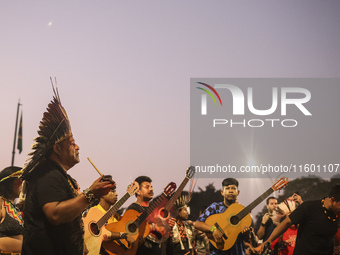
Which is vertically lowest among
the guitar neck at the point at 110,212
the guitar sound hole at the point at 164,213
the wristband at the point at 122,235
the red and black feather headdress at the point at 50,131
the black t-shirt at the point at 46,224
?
the wristband at the point at 122,235

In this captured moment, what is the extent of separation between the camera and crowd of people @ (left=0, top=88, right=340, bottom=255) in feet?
13.1

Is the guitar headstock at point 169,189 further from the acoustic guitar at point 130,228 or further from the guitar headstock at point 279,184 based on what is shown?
the guitar headstock at point 279,184

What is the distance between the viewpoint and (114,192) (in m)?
8.66

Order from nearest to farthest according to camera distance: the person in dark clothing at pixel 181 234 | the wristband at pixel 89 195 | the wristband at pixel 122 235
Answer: the wristband at pixel 89 195 < the wristband at pixel 122 235 < the person in dark clothing at pixel 181 234

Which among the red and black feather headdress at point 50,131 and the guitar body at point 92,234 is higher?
the red and black feather headdress at point 50,131

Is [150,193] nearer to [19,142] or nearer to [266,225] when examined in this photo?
[266,225]

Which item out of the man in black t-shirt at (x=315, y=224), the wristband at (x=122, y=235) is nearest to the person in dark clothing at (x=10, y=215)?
the wristband at (x=122, y=235)

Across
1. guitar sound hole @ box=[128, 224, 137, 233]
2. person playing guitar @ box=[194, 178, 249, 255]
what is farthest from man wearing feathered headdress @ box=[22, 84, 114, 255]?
person playing guitar @ box=[194, 178, 249, 255]

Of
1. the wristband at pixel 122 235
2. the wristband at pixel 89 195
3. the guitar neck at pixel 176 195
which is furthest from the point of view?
the guitar neck at pixel 176 195

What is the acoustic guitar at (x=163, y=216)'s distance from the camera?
884 cm

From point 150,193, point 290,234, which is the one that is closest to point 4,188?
point 150,193

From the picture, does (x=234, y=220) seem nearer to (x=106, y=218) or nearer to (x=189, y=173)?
(x=189, y=173)

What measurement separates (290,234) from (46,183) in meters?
6.95

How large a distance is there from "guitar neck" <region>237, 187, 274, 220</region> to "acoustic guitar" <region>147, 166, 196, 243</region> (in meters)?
1.20
